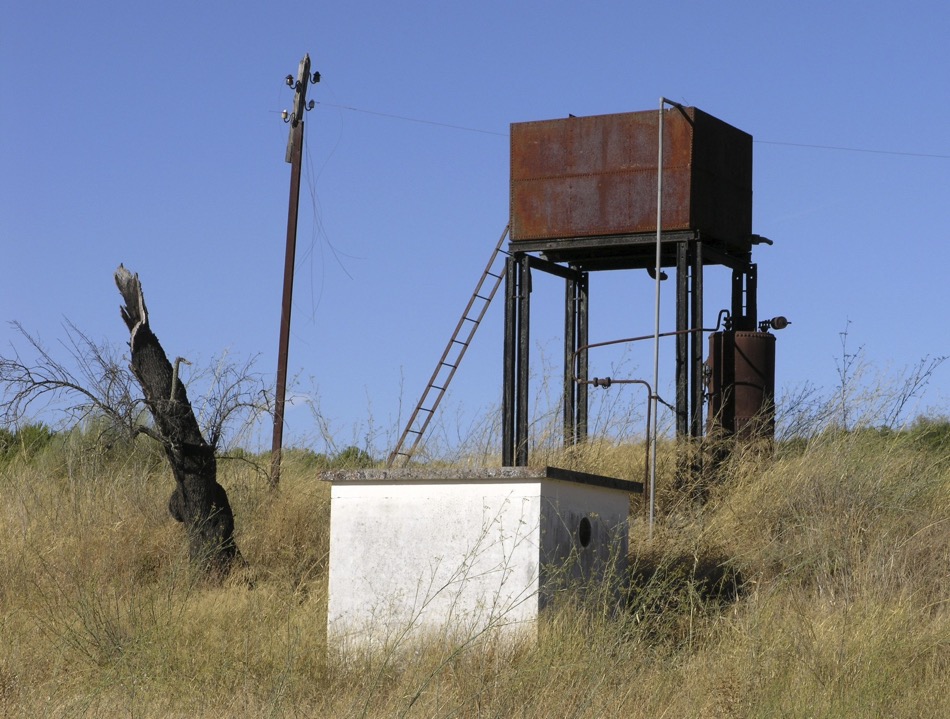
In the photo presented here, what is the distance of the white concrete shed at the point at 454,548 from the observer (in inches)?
352

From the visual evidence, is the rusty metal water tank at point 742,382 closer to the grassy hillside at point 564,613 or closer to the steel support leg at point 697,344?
the steel support leg at point 697,344

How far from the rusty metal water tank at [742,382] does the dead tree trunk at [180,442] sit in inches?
219

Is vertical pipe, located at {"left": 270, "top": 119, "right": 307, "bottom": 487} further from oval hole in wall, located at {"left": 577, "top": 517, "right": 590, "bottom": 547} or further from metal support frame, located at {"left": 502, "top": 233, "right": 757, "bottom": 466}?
oval hole in wall, located at {"left": 577, "top": 517, "right": 590, "bottom": 547}

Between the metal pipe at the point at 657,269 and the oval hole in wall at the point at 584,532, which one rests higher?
the metal pipe at the point at 657,269

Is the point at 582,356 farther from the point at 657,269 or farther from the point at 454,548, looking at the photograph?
the point at 454,548

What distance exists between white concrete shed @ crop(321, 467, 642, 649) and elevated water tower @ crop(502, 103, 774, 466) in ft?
16.3

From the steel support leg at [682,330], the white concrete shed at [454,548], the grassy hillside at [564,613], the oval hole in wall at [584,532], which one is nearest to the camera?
the grassy hillside at [564,613]

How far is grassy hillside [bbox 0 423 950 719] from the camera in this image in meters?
7.72

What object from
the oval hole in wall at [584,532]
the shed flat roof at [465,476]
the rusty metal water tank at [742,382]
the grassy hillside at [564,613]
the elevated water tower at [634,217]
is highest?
the elevated water tower at [634,217]

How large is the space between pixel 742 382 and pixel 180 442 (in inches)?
253

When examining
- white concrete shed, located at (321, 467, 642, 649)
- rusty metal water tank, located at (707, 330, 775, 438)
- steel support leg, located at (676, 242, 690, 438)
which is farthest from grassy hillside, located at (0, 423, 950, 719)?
steel support leg, located at (676, 242, 690, 438)

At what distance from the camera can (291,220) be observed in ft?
56.7

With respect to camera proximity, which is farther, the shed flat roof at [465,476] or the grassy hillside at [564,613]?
the shed flat roof at [465,476]

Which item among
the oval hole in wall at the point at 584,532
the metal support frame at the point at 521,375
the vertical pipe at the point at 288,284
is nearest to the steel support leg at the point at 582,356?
the metal support frame at the point at 521,375
